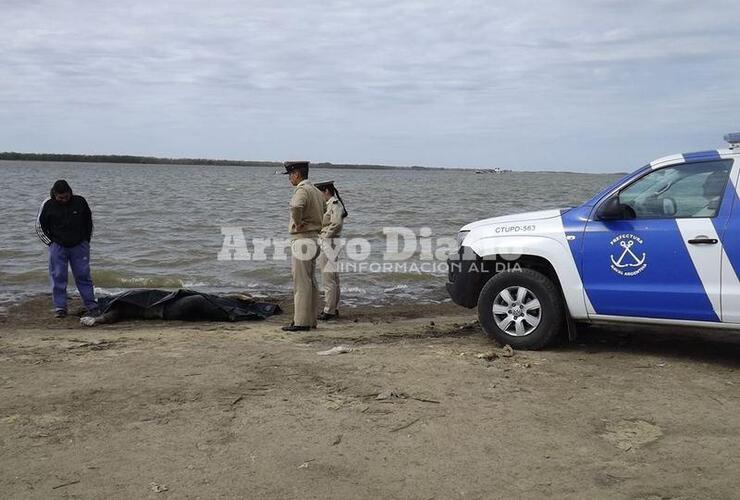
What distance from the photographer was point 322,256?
9.24 meters

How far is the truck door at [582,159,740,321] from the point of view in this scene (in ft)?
18.2

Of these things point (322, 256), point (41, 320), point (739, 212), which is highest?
point (739, 212)

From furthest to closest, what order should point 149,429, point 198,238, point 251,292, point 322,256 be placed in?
point 198,238 < point 251,292 < point 322,256 < point 149,429

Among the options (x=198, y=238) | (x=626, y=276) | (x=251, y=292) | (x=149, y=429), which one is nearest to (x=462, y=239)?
(x=626, y=276)

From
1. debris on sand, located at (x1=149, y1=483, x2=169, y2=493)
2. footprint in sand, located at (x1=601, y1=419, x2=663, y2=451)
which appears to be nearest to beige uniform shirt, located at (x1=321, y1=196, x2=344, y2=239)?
footprint in sand, located at (x1=601, y1=419, x2=663, y2=451)

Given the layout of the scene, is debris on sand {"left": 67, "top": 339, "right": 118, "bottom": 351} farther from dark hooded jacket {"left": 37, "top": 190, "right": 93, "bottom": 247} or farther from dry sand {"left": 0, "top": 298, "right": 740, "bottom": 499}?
dark hooded jacket {"left": 37, "top": 190, "right": 93, "bottom": 247}

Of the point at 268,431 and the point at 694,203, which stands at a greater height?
the point at 694,203

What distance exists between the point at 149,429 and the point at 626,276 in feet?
13.0

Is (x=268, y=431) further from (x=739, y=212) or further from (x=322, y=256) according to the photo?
(x=322, y=256)

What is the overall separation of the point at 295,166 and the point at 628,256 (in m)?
3.72

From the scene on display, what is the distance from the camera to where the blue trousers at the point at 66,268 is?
930cm

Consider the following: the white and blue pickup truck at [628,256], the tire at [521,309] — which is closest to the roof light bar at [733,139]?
the white and blue pickup truck at [628,256]

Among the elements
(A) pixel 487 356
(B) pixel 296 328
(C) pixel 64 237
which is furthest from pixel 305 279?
(C) pixel 64 237

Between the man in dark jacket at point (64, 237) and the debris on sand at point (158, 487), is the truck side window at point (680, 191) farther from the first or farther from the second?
the man in dark jacket at point (64, 237)
